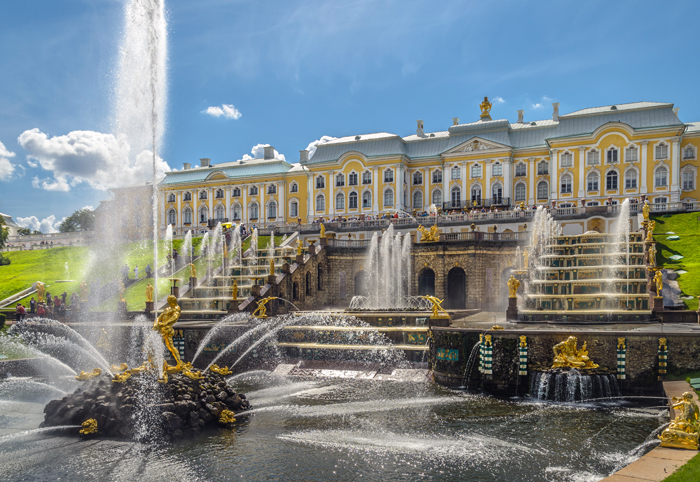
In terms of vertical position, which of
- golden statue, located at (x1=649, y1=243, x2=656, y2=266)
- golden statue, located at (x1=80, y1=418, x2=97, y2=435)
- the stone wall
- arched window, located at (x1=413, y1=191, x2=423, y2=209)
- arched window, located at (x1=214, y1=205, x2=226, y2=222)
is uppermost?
arched window, located at (x1=413, y1=191, x2=423, y2=209)

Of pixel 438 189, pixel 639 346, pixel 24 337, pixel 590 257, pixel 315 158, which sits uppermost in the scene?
pixel 315 158

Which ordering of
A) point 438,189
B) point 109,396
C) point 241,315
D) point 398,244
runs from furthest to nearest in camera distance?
point 438,189
point 398,244
point 241,315
point 109,396

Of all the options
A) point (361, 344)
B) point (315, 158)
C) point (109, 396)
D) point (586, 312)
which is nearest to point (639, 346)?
point (586, 312)

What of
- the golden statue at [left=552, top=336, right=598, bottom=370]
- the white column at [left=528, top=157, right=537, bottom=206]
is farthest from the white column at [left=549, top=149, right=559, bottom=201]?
the golden statue at [left=552, top=336, right=598, bottom=370]

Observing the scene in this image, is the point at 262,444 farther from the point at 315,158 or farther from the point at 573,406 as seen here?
the point at 315,158

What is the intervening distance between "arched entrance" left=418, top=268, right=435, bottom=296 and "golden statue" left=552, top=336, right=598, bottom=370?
21491 millimetres

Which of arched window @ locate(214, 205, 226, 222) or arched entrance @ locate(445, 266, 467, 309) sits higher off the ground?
arched window @ locate(214, 205, 226, 222)

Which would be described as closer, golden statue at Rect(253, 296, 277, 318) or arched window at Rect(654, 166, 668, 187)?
golden statue at Rect(253, 296, 277, 318)

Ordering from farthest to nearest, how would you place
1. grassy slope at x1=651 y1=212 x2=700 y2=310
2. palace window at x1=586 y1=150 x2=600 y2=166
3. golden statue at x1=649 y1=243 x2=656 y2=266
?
palace window at x1=586 y1=150 x2=600 y2=166 → golden statue at x1=649 y1=243 x2=656 y2=266 → grassy slope at x1=651 y1=212 x2=700 y2=310

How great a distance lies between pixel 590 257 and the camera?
97.7 feet

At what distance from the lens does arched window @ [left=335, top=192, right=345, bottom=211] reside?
66250mm

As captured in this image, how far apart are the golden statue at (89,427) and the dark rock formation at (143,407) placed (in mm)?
132

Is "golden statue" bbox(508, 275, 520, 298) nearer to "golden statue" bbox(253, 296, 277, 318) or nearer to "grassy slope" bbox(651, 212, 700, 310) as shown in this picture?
"grassy slope" bbox(651, 212, 700, 310)

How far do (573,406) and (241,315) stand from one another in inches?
687
